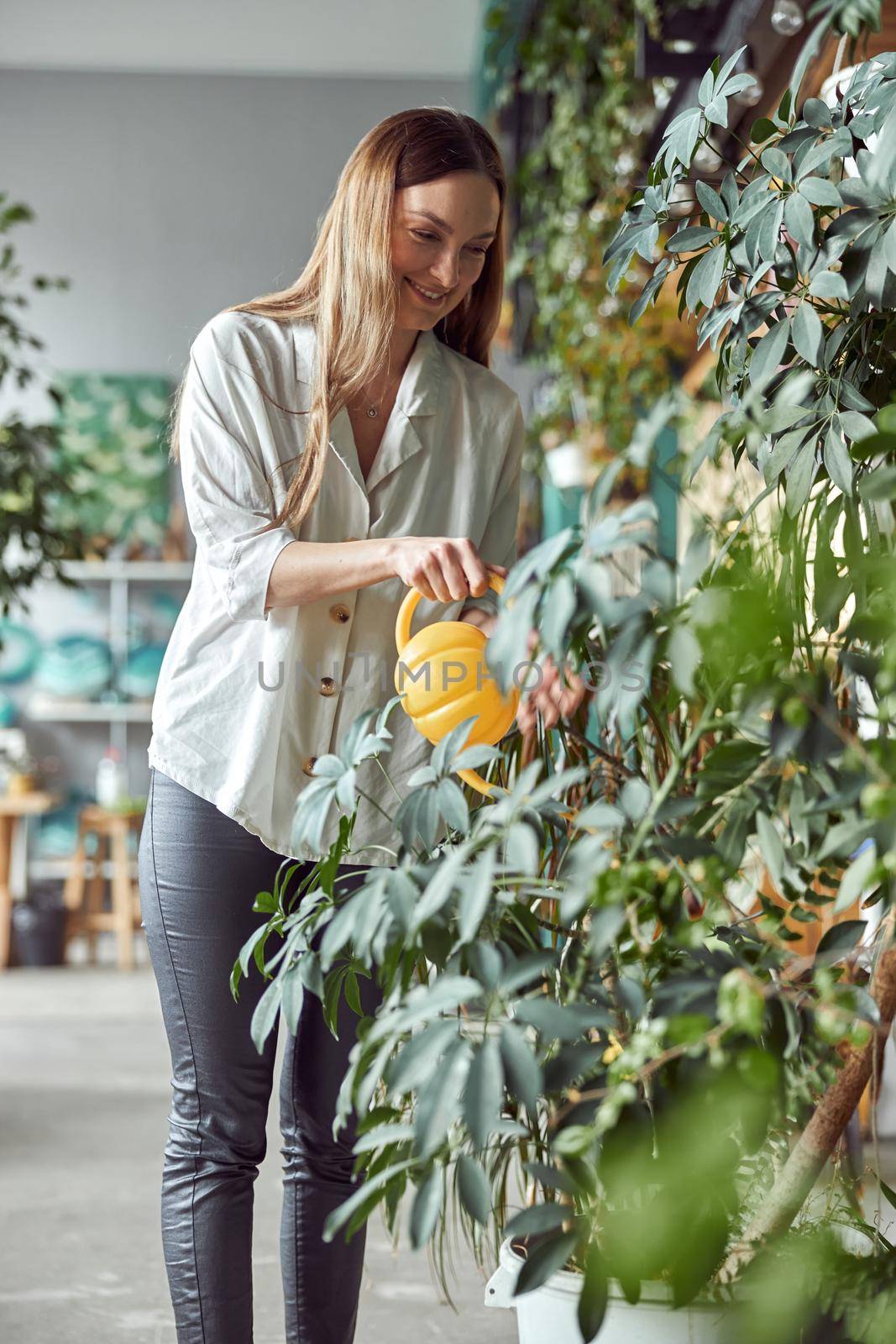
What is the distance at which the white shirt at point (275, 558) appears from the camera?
1.41 m

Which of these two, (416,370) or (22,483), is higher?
(416,370)

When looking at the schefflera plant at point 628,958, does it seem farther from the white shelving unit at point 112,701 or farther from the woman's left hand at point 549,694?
the white shelving unit at point 112,701

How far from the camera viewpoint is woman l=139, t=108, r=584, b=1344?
1.41m

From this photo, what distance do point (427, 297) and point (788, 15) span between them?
159cm

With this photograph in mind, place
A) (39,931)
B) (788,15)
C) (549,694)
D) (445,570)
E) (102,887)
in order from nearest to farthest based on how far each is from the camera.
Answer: (549,694)
(445,570)
(788,15)
(39,931)
(102,887)

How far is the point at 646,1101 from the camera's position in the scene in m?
0.86

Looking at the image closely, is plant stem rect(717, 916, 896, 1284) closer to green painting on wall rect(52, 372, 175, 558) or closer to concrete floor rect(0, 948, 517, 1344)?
concrete floor rect(0, 948, 517, 1344)

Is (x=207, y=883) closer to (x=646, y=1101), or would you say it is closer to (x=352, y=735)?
(x=352, y=735)

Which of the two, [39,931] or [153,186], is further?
[153,186]

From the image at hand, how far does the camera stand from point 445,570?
3.87 ft

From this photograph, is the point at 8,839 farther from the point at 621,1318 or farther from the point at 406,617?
the point at 621,1318

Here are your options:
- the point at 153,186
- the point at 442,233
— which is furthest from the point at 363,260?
the point at 153,186

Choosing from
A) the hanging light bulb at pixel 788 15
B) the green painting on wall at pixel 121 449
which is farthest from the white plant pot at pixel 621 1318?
the green painting on wall at pixel 121 449

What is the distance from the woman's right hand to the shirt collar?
34 cm
